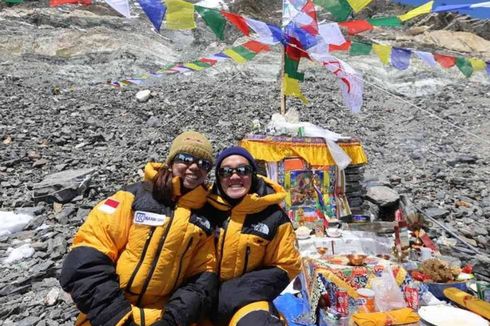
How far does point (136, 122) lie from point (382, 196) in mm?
A: 7955

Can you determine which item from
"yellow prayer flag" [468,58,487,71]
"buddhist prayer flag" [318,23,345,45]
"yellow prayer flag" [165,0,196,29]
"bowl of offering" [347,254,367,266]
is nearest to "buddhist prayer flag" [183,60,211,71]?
"buddhist prayer flag" [318,23,345,45]

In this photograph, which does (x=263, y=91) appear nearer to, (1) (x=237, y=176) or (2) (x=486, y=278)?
(2) (x=486, y=278)

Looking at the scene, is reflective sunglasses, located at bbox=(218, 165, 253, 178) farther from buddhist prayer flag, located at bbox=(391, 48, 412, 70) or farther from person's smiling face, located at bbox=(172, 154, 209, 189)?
buddhist prayer flag, located at bbox=(391, 48, 412, 70)

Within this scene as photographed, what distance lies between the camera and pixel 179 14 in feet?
20.1

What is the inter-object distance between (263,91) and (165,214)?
14.9 metres

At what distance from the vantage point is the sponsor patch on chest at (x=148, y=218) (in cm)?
290

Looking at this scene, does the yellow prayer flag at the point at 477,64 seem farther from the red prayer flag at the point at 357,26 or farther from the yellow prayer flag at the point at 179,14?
the yellow prayer flag at the point at 179,14

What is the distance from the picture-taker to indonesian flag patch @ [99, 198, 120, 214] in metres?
2.94

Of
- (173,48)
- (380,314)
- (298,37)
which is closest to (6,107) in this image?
(298,37)

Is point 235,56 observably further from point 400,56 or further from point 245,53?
point 400,56

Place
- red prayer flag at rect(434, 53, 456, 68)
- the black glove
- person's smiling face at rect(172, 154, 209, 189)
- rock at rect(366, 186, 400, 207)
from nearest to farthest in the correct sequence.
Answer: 1. the black glove
2. person's smiling face at rect(172, 154, 209, 189)
3. rock at rect(366, 186, 400, 207)
4. red prayer flag at rect(434, 53, 456, 68)

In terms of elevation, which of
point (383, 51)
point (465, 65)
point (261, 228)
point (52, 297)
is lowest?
point (52, 297)

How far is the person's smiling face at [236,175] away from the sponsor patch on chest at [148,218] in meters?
0.53

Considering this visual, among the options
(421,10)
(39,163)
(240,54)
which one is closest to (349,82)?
(421,10)
